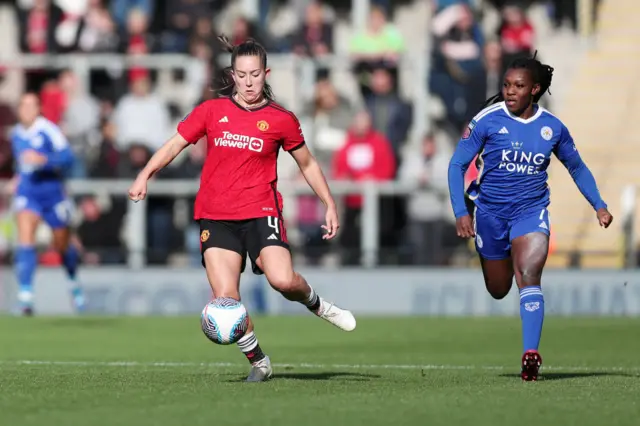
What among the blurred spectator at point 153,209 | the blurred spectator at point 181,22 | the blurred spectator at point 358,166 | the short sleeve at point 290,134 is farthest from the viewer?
the blurred spectator at point 181,22

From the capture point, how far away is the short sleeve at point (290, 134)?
374 inches

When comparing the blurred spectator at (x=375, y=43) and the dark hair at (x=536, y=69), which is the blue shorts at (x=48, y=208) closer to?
the blurred spectator at (x=375, y=43)

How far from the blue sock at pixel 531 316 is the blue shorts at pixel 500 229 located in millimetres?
416

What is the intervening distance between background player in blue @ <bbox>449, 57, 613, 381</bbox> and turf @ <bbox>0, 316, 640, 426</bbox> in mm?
843

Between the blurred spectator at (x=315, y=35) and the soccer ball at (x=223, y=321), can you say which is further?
the blurred spectator at (x=315, y=35)

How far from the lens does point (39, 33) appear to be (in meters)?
21.6

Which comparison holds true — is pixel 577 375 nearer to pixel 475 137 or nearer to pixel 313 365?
pixel 475 137

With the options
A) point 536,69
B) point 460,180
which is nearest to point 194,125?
point 460,180

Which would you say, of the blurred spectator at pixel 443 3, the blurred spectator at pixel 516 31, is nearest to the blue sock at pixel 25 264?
the blurred spectator at pixel 443 3

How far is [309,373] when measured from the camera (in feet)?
34.4

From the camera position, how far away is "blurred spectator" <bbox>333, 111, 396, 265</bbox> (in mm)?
19766

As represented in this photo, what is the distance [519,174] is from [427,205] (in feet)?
31.8

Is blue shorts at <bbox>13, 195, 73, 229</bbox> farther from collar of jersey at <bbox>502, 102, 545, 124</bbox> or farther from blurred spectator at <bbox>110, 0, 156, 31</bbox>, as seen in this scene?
collar of jersey at <bbox>502, 102, 545, 124</bbox>

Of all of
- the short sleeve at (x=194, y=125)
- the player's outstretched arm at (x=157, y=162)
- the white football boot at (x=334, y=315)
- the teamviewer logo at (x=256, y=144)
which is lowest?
the white football boot at (x=334, y=315)
